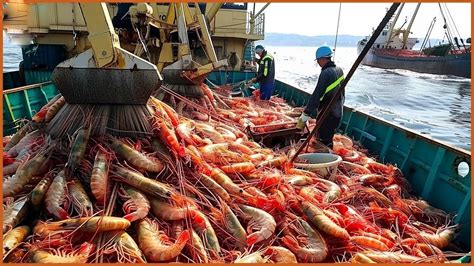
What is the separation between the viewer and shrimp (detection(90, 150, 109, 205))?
3.50m

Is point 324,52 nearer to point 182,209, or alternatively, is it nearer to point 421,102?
point 182,209

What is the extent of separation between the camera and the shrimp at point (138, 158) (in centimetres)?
393

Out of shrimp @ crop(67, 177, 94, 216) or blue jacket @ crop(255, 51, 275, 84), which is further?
blue jacket @ crop(255, 51, 275, 84)

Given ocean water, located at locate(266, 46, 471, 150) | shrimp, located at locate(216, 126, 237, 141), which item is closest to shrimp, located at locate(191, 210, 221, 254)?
shrimp, located at locate(216, 126, 237, 141)

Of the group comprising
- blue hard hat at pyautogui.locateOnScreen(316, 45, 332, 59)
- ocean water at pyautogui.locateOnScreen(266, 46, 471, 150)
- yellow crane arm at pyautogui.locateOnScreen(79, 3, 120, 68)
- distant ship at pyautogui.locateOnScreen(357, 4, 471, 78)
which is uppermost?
yellow crane arm at pyautogui.locateOnScreen(79, 3, 120, 68)

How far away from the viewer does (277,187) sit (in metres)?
4.36

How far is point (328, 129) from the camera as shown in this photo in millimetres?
6172

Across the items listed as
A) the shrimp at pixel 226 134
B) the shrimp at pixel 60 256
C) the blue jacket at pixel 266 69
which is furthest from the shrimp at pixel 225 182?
the blue jacket at pixel 266 69

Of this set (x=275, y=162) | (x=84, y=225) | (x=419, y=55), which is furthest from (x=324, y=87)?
(x=419, y=55)

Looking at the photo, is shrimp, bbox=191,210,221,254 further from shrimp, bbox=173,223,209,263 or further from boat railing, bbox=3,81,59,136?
boat railing, bbox=3,81,59,136

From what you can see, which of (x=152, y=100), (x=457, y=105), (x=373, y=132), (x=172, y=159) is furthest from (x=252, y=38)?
(x=457, y=105)

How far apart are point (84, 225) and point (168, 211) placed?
2.53 feet

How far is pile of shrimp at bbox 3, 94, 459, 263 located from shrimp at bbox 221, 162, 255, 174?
18 mm

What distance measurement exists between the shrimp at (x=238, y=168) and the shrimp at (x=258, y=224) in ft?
2.16
